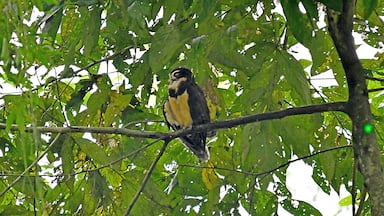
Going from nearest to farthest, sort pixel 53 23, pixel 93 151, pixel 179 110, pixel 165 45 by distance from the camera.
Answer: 1. pixel 165 45
2. pixel 53 23
3. pixel 93 151
4. pixel 179 110

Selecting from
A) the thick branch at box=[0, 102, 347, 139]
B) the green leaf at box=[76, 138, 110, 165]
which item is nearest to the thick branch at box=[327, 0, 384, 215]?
the thick branch at box=[0, 102, 347, 139]

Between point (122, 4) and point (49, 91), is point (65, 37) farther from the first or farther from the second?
point (122, 4)

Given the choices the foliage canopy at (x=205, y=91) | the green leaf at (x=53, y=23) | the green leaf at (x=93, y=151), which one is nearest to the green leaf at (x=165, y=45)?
the foliage canopy at (x=205, y=91)

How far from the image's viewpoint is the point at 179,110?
234cm

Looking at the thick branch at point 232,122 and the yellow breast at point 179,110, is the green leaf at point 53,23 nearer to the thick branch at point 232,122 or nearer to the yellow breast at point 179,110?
the thick branch at point 232,122

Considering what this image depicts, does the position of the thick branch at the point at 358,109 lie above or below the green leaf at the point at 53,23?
below

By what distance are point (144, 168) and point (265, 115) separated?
0.61 m

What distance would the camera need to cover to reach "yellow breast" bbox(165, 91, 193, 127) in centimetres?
226

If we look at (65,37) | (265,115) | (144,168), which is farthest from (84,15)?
(144,168)

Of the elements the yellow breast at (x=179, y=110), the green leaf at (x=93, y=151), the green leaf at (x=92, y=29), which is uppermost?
the yellow breast at (x=179, y=110)

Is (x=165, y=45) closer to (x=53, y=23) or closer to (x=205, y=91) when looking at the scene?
Result: (x=53, y=23)

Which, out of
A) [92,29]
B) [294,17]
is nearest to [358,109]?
[294,17]

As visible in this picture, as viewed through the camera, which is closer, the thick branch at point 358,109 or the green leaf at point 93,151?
the thick branch at point 358,109

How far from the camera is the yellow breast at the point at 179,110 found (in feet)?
7.42
